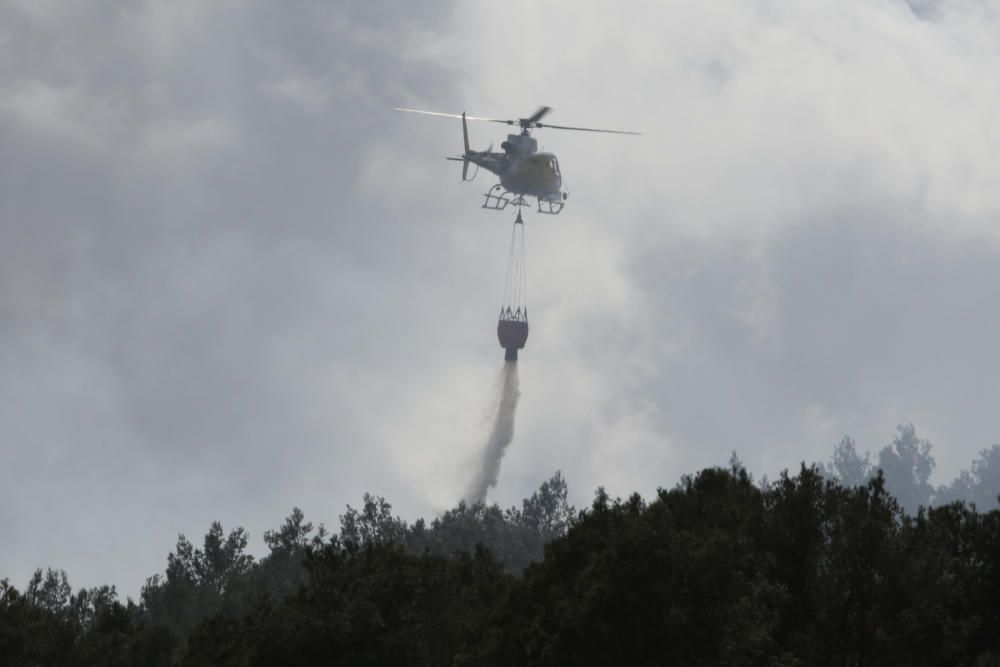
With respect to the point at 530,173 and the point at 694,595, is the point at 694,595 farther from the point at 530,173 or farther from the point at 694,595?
the point at 530,173

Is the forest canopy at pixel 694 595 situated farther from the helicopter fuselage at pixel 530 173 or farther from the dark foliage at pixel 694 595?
the helicopter fuselage at pixel 530 173

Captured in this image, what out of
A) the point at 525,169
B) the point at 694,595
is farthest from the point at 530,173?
the point at 694,595

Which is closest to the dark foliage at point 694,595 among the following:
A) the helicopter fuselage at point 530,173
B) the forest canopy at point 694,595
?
the forest canopy at point 694,595

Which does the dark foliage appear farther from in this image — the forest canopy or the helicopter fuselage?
the helicopter fuselage

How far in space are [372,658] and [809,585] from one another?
748 inches

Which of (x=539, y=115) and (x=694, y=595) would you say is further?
(x=539, y=115)

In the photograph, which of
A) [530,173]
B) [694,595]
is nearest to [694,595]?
[694,595]

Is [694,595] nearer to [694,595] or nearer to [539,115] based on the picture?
[694,595]

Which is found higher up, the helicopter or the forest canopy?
the helicopter

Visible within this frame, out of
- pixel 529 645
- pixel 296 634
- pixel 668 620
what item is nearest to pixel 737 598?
pixel 668 620

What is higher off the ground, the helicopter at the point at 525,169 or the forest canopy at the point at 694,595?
the helicopter at the point at 525,169

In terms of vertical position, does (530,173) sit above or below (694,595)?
above

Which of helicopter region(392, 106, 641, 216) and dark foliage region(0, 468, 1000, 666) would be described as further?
helicopter region(392, 106, 641, 216)

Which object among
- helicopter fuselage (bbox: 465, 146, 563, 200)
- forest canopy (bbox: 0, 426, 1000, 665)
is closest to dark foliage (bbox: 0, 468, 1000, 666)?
forest canopy (bbox: 0, 426, 1000, 665)
